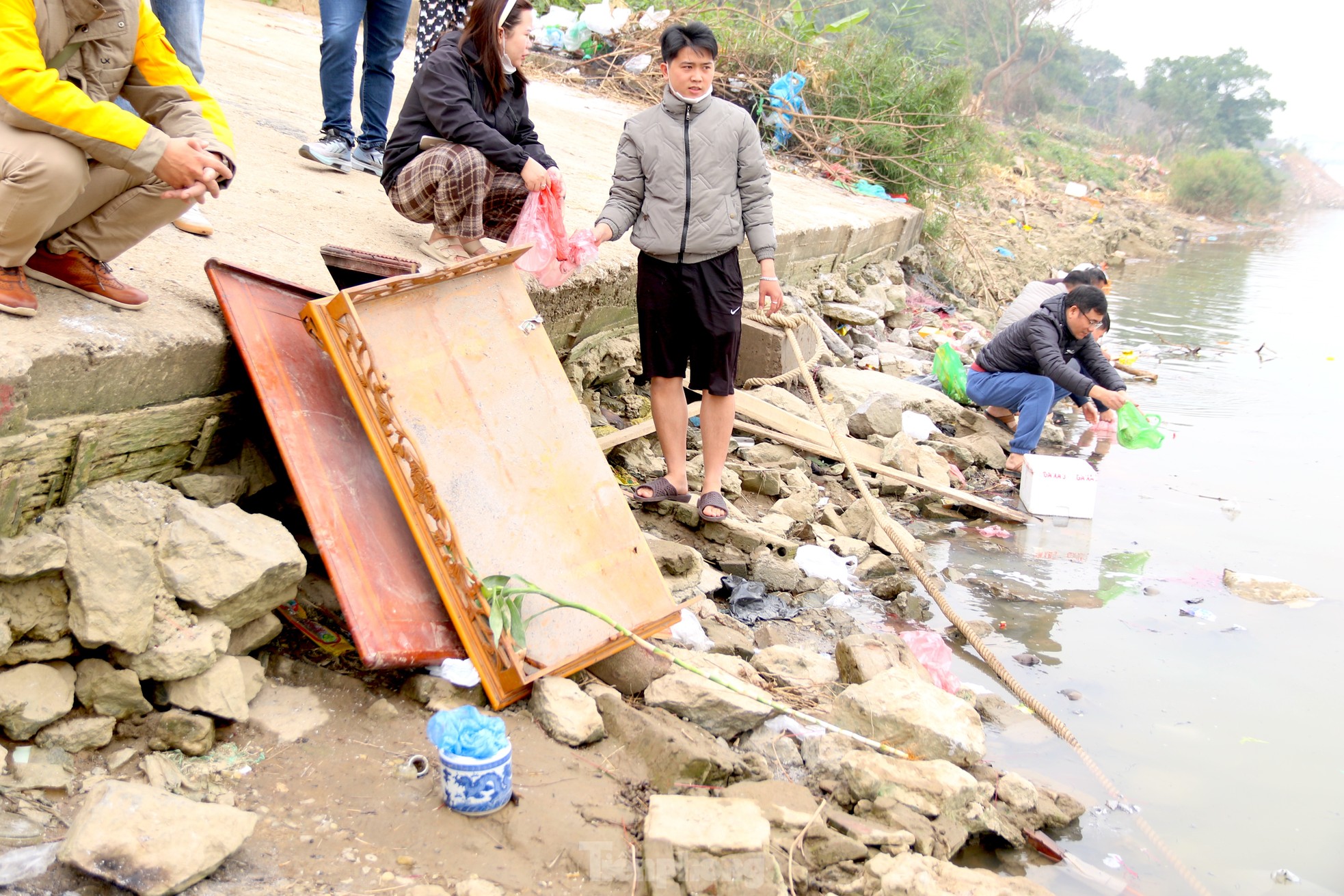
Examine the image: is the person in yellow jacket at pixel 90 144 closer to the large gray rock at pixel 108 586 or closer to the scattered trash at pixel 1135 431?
the large gray rock at pixel 108 586

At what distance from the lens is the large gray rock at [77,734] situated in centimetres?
222

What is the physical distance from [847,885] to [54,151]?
2.48m

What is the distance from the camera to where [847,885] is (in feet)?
7.59

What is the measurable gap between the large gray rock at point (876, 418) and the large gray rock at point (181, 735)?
13.2 feet

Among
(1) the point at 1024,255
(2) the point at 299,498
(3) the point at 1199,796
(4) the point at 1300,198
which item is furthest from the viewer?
(4) the point at 1300,198

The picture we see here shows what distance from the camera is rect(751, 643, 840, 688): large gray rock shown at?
Result: 126 inches

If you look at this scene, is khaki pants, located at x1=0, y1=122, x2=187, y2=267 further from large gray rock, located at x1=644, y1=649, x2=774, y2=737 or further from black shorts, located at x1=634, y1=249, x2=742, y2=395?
large gray rock, located at x1=644, y1=649, x2=774, y2=737

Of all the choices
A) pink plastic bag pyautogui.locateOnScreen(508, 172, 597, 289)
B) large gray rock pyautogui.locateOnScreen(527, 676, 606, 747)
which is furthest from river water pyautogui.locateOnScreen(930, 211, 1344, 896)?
pink plastic bag pyautogui.locateOnScreen(508, 172, 597, 289)

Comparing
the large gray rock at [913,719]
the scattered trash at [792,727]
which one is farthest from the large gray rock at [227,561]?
the large gray rock at [913,719]

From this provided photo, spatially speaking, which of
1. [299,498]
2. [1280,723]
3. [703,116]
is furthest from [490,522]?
A: [1280,723]

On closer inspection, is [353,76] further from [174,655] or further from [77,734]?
[77,734]

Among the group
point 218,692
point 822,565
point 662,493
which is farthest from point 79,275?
point 822,565

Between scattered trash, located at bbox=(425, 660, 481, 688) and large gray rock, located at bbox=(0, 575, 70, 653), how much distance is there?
85 centimetres

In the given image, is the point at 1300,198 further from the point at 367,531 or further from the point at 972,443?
the point at 367,531
